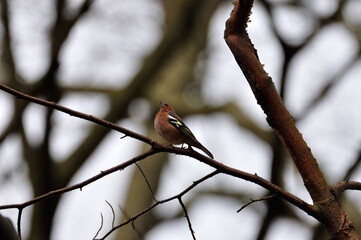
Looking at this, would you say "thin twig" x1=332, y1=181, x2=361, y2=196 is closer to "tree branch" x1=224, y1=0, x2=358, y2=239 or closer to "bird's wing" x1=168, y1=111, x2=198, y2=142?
"tree branch" x1=224, y1=0, x2=358, y2=239

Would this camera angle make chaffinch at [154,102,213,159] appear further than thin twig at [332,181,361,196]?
Yes

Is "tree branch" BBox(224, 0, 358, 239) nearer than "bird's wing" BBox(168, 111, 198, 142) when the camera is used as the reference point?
Yes

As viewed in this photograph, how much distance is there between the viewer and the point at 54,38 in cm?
712

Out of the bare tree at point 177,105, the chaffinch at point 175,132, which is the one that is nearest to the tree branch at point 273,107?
the bare tree at point 177,105

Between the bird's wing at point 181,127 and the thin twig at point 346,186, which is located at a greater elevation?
the bird's wing at point 181,127

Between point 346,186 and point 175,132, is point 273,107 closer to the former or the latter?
point 346,186

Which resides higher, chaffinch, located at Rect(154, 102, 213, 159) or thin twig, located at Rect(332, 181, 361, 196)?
chaffinch, located at Rect(154, 102, 213, 159)

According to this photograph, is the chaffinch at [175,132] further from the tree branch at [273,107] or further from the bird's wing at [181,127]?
the tree branch at [273,107]

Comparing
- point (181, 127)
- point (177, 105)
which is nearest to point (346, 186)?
point (181, 127)

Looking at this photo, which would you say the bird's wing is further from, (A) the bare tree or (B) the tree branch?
Result: (B) the tree branch

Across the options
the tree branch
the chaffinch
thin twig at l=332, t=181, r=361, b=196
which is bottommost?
thin twig at l=332, t=181, r=361, b=196

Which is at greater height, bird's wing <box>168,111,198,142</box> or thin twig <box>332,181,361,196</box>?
bird's wing <box>168,111,198,142</box>

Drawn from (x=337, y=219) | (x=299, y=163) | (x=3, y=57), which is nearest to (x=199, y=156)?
(x=299, y=163)

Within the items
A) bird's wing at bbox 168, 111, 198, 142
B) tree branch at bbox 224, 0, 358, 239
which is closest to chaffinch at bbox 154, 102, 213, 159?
bird's wing at bbox 168, 111, 198, 142
